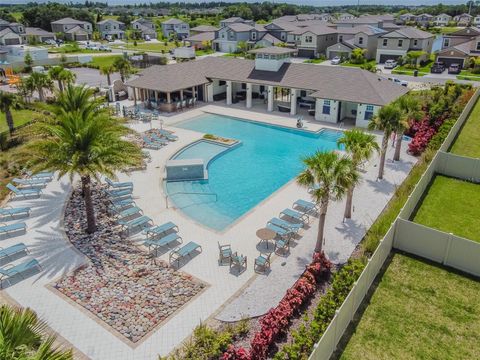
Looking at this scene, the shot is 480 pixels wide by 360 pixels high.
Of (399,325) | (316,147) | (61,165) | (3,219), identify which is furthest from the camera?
(316,147)

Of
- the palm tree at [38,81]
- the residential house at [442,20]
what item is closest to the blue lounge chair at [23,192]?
the palm tree at [38,81]

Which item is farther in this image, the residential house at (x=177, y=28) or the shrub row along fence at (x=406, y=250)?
the residential house at (x=177, y=28)

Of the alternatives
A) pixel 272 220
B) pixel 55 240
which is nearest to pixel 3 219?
pixel 55 240

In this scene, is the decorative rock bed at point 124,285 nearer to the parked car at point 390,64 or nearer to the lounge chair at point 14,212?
the lounge chair at point 14,212

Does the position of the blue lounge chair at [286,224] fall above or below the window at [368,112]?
below

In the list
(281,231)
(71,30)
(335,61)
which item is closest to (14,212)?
(281,231)

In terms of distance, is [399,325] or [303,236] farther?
[303,236]

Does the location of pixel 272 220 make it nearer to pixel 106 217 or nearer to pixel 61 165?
pixel 106 217

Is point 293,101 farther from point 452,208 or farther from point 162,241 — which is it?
point 162,241
